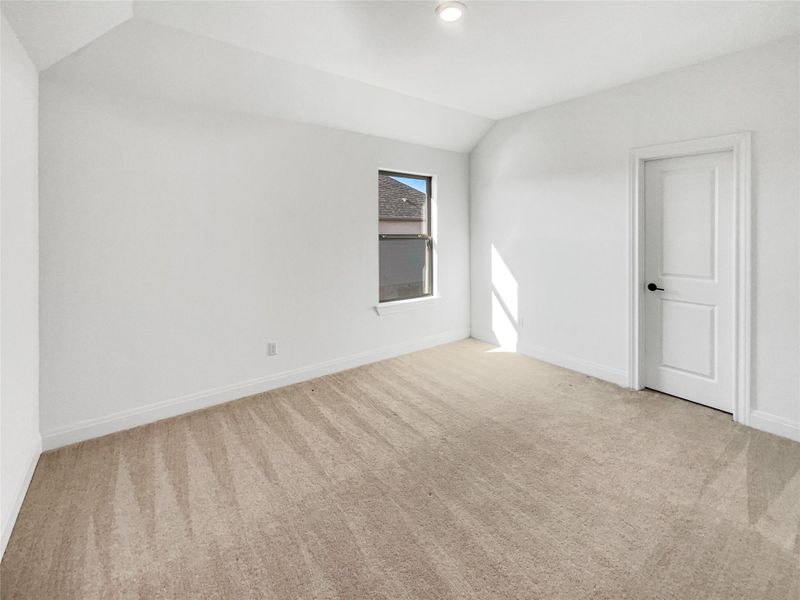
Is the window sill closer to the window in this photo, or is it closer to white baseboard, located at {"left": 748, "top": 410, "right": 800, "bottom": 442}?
the window

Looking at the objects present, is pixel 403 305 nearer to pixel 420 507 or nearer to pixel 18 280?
pixel 420 507

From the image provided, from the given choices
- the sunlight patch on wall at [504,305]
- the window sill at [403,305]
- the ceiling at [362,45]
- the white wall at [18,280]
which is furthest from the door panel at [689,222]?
the white wall at [18,280]

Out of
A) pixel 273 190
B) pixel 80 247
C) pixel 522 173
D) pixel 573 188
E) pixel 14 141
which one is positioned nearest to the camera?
pixel 14 141

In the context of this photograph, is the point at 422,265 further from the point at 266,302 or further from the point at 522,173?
the point at 266,302

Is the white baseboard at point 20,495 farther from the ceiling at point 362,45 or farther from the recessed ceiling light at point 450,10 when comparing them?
the recessed ceiling light at point 450,10

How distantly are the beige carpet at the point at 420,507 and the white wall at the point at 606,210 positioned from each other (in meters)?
0.74

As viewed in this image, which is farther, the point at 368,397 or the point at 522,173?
the point at 522,173

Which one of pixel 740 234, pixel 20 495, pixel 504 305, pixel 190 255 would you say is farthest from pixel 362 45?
pixel 20 495

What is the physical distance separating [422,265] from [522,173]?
1.53 m

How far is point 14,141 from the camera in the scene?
6.93ft

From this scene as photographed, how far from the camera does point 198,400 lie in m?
3.34

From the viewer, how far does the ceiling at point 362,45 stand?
2.35 meters

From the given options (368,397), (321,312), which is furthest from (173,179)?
(368,397)

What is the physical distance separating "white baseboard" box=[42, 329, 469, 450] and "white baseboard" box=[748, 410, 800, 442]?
3.08 meters
